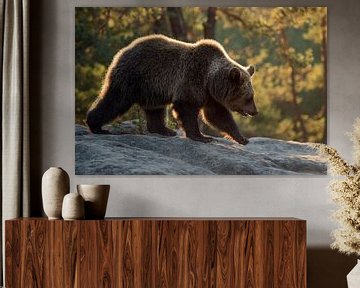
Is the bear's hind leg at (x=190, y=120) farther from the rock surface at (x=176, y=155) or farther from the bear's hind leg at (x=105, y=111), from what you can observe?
the bear's hind leg at (x=105, y=111)

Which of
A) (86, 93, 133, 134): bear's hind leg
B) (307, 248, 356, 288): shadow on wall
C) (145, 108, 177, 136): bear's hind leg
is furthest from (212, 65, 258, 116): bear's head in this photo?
(307, 248, 356, 288): shadow on wall

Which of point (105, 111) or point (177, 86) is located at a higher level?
point (177, 86)

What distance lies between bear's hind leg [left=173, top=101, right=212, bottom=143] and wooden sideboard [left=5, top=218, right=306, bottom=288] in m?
0.66

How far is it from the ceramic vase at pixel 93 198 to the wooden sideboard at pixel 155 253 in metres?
0.10

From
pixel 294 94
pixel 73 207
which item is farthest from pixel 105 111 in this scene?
pixel 294 94

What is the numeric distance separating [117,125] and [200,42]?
710 millimetres

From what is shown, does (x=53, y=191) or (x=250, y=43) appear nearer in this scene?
(x=53, y=191)

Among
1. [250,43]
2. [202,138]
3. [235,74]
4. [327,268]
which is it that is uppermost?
[250,43]

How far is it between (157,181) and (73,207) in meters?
0.68

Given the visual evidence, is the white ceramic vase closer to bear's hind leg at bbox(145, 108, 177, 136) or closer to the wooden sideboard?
the wooden sideboard

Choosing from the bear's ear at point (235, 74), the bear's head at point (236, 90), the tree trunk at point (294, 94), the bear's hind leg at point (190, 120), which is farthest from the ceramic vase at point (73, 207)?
the tree trunk at point (294, 94)

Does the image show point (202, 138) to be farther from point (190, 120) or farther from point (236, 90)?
point (236, 90)

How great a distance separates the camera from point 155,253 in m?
4.12

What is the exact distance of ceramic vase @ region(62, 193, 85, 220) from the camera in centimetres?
407
